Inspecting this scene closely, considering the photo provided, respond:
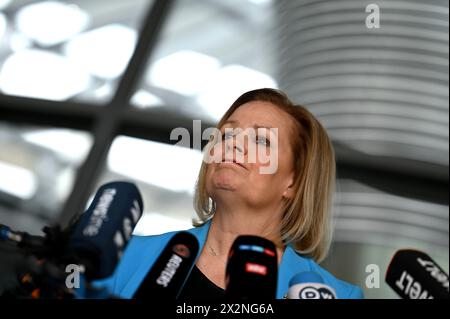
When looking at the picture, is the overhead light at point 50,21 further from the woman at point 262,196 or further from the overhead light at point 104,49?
the woman at point 262,196

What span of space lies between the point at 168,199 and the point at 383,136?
110cm

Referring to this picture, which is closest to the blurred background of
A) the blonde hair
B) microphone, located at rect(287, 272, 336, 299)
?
the blonde hair

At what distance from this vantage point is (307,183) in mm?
2039

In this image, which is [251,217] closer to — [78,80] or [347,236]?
[347,236]

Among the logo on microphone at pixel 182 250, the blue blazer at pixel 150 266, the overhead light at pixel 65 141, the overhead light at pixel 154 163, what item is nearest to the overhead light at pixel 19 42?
the overhead light at pixel 65 141

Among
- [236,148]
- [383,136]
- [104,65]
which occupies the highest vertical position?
[104,65]

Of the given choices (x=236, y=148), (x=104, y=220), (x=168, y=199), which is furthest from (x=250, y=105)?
(x=168, y=199)

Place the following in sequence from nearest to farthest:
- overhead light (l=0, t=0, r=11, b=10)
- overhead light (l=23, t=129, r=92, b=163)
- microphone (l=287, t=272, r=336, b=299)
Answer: microphone (l=287, t=272, r=336, b=299) → overhead light (l=23, t=129, r=92, b=163) → overhead light (l=0, t=0, r=11, b=10)

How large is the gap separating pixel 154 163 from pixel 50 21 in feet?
3.91

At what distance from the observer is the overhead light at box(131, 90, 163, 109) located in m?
4.38

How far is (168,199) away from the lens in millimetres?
3959

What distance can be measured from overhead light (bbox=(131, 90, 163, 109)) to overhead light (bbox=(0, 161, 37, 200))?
602 millimetres

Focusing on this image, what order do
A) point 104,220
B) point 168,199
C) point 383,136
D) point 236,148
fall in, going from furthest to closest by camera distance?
point 383,136
point 168,199
point 236,148
point 104,220

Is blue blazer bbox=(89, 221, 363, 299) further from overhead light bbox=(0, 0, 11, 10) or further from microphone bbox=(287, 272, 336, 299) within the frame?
overhead light bbox=(0, 0, 11, 10)
